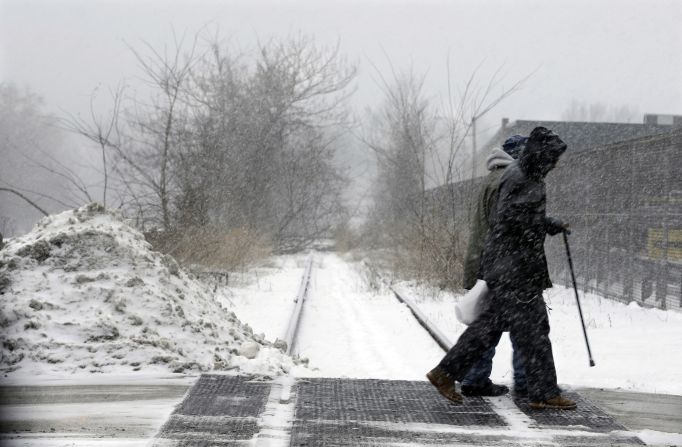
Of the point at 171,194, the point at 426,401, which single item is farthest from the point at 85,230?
the point at 171,194

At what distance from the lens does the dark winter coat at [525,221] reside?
493 centimetres

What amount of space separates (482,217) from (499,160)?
48 centimetres

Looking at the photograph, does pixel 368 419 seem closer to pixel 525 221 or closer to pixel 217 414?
pixel 217 414

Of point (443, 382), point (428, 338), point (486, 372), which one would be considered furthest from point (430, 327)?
point (443, 382)

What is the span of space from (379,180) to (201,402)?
44002 mm

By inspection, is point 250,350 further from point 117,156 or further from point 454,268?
point 117,156

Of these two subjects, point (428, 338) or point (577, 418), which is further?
point (428, 338)

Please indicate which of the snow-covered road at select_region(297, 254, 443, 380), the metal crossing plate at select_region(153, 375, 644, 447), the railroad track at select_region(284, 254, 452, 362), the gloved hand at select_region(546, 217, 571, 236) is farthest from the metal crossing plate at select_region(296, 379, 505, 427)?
the railroad track at select_region(284, 254, 452, 362)

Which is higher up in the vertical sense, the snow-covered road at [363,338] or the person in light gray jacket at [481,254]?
the person in light gray jacket at [481,254]

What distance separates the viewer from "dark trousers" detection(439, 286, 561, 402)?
5031 mm

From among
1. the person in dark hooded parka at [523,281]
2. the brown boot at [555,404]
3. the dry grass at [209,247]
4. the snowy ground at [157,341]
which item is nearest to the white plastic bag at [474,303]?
the person in dark hooded parka at [523,281]

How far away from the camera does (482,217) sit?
5629mm

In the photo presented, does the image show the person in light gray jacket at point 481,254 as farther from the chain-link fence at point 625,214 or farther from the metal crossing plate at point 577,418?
the chain-link fence at point 625,214

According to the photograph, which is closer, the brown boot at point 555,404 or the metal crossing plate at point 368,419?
the metal crossing plate at point 368,419
